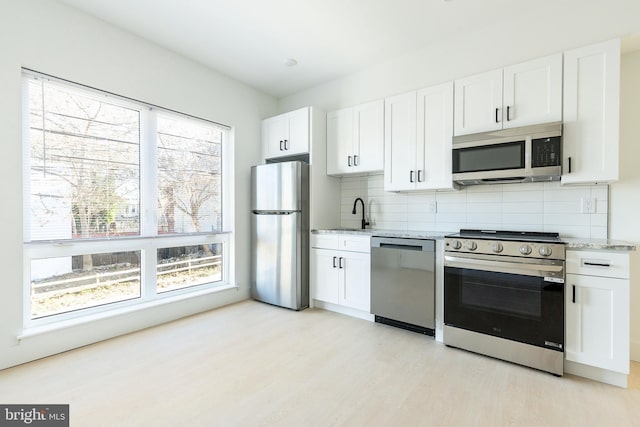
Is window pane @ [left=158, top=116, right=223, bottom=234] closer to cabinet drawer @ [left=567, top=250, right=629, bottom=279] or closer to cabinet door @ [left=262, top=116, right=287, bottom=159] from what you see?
cabinet door @ [left=262, top=116, right=287, bottom=159]

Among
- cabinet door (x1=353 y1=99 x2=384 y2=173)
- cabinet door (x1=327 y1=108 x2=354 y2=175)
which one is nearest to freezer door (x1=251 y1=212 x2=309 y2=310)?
cabinet door (x1=327 y1=108 x2=354 y2=175)

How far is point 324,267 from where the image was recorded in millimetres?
3543

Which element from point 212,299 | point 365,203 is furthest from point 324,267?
point 212,299

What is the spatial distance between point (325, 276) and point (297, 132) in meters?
1.83

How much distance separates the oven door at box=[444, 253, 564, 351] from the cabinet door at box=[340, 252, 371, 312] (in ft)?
2.74

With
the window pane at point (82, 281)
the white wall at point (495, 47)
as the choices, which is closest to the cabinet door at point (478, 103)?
the white wall at point (495, 47)

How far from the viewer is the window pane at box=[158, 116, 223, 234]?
129 inches

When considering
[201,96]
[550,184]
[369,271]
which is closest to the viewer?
[550,184]

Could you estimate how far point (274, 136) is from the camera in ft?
13.3

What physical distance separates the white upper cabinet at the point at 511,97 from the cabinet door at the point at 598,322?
4.20 ft

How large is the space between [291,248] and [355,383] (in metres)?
1.82

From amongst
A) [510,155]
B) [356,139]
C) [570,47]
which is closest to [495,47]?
[570,47]

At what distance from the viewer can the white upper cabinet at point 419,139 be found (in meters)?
2.88

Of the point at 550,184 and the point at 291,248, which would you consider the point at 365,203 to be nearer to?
the point at 291,248
